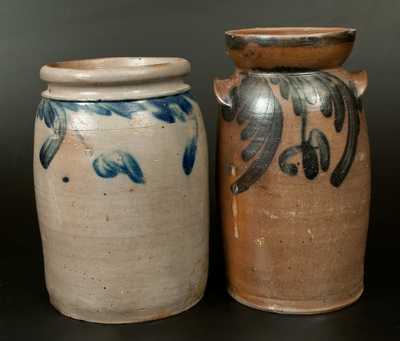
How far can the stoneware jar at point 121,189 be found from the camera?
2236 mm

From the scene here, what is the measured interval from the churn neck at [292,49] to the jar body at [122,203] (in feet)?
0.52

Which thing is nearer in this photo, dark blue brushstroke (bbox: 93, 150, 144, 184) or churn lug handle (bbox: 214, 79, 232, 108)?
dark blue brushstroke (bbox: 93, 150, 144, 184)

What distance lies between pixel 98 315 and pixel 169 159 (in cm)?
36

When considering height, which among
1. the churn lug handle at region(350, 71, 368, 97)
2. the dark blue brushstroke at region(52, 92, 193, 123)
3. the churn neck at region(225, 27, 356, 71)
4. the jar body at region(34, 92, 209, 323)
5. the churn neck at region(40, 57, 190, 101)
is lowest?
the jar body at region(34, 92, 209, 323)

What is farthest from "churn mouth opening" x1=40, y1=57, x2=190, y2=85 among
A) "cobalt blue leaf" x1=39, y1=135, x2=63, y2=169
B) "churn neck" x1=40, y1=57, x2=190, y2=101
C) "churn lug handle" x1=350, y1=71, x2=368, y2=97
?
"churn lug handle" x1=350, y1=71, x2=368, y2=97

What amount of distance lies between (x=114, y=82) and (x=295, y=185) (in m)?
0.42

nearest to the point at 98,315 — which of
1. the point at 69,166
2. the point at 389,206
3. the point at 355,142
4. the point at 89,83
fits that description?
the point at 69,166

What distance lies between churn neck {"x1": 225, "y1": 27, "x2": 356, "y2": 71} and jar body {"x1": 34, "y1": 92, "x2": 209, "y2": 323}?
16 centimetres

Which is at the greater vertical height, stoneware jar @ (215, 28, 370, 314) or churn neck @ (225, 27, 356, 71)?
churn neck @ (225, 27, 356, 71)

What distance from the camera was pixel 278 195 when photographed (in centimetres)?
229

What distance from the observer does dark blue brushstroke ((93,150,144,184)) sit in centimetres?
223

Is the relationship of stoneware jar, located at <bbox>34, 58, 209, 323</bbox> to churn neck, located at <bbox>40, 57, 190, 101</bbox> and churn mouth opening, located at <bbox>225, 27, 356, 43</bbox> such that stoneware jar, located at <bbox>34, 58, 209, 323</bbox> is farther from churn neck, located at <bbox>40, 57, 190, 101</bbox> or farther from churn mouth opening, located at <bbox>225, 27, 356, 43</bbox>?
churn mouth opening, located at <bbox>225, 27, 356, 43</bbox>

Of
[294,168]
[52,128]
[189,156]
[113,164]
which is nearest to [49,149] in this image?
[52,128]

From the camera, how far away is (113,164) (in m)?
2.23
